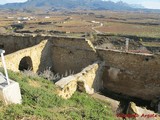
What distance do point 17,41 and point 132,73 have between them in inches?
309

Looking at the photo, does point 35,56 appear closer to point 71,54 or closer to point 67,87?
point 71,54

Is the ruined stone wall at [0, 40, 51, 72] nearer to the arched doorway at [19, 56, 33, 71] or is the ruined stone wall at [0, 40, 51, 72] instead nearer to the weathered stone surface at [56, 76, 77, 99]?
the arched doorway at [19, 56, 33, 71]

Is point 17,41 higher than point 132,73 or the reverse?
higher

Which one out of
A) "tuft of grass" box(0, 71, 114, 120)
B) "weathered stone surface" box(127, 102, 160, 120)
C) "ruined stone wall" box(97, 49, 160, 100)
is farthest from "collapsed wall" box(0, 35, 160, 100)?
"tuft of grass" box(0, 71, 114, 120)

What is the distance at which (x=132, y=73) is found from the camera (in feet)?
46.3

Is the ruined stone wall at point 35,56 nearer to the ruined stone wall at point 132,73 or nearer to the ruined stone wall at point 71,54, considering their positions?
the ruined stone wall at point 71,54

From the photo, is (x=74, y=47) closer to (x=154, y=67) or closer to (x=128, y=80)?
(x=128, y=80)

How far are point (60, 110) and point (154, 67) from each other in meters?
6.76

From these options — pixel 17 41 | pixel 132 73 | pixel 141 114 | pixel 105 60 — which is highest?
pixel 17 41

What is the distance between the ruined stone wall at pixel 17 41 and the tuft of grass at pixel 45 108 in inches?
256

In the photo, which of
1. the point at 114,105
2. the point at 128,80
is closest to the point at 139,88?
the point at 128,80

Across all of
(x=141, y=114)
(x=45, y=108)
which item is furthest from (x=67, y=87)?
(x=141, y=114)

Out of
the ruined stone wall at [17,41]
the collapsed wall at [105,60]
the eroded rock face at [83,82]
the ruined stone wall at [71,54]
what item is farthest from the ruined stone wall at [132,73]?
the ruined stone wall at [17,41]

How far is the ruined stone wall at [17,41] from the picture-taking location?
1706 centimetres
